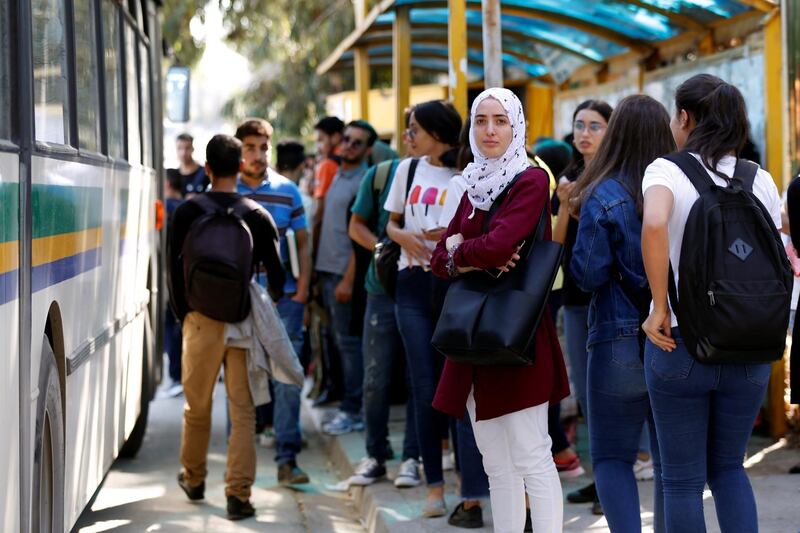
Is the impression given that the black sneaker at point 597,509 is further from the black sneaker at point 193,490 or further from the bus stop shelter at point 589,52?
the black sneaker at point 193,490

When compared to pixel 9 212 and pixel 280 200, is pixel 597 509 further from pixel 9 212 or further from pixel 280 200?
pixel 9 212

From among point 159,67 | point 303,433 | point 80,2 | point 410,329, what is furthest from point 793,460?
point 159,67

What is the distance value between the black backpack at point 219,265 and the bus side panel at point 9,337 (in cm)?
249

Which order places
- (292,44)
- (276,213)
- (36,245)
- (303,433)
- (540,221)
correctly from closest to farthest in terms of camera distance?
(36,245)
(540,221)
(276,213)
(303,433)
(292,44)

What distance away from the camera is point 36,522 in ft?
14.8

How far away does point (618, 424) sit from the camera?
496cm

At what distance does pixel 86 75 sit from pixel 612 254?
242 centimetres

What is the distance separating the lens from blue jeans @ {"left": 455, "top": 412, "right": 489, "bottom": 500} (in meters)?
5.90

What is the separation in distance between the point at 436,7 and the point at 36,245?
5.84 m

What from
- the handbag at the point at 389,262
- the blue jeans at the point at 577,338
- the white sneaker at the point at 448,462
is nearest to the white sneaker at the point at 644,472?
the blue jeans at the point at 577,338

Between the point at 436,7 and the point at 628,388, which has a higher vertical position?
the point at 436,7

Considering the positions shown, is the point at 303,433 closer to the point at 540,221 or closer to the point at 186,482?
the point at 186,482

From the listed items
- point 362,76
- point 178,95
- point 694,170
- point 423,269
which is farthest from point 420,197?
point 362,76

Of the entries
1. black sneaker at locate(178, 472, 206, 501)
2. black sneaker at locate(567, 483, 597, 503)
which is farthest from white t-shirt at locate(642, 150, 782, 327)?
black sneaker at locate(178, 472, 206, 501)
